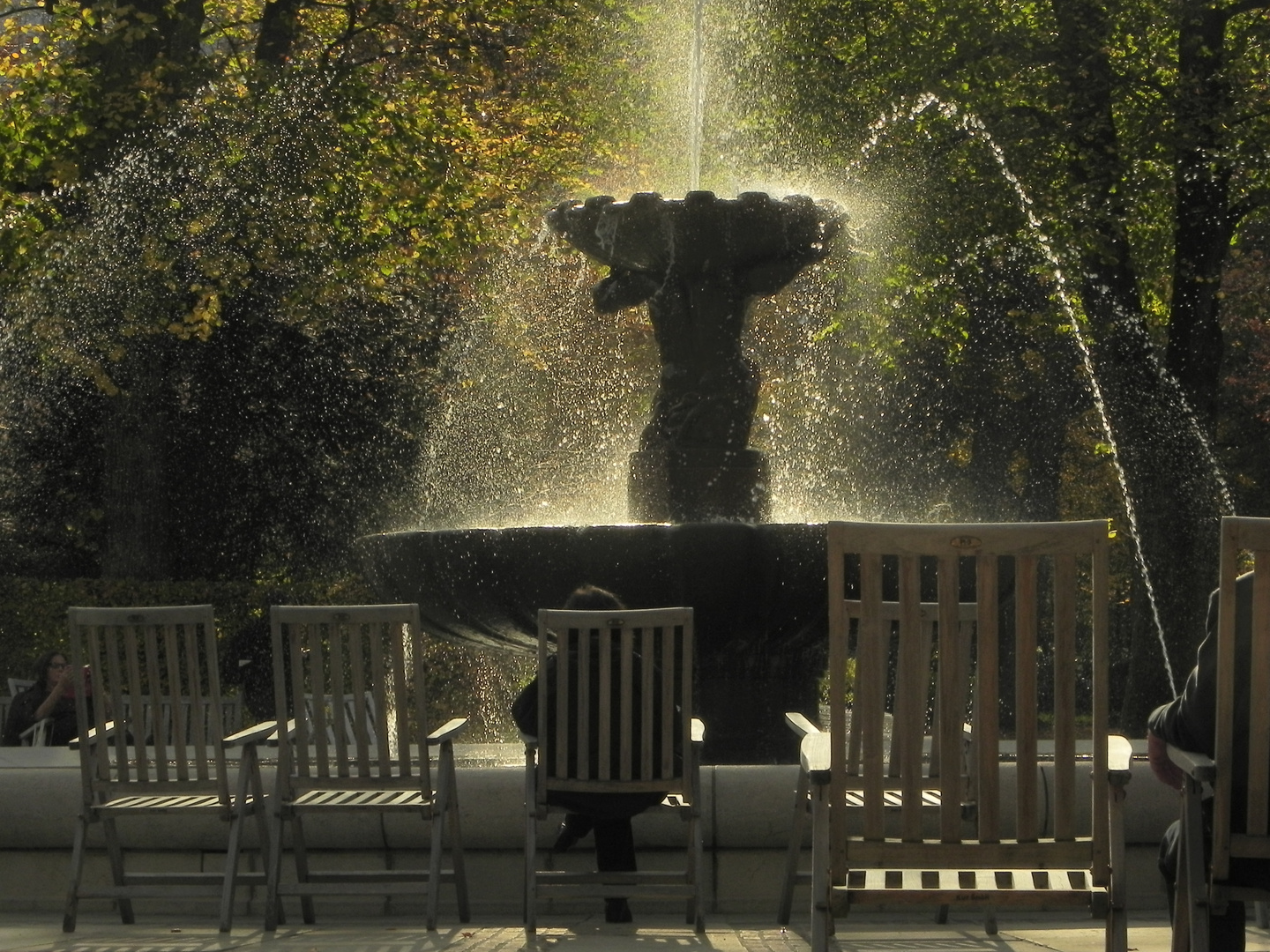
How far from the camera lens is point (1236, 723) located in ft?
13.9

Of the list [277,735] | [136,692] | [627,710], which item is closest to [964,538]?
[627,710]

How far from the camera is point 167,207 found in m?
19.9

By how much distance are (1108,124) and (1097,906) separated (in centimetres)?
1577

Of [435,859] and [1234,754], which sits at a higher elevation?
[1234,754]

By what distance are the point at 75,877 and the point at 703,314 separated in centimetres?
468

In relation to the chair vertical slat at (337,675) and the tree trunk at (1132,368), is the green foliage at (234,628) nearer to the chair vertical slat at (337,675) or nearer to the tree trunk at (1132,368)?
the tree trunk at (1132,368)

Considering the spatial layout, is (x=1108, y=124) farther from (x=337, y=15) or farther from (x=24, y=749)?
(x=24, y=749)

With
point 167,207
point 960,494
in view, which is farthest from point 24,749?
point 960,494

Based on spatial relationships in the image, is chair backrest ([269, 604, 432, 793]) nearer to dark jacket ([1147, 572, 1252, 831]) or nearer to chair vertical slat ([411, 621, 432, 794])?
chair vertical slat ([411, 621, 432, 794])

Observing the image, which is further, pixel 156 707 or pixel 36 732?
pixel 36 732

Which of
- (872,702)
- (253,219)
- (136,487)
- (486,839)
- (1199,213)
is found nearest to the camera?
(872,702)

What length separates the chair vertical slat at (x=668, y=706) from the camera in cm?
589

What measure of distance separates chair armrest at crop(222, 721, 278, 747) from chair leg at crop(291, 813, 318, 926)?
296 millimetres

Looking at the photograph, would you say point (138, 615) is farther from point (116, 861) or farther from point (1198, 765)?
point (1198, 765)
